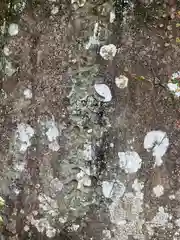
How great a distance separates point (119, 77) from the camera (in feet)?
5.28

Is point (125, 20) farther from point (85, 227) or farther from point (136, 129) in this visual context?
point (85, 227)

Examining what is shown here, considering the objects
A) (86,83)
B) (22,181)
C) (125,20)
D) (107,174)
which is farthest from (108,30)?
(22,181)

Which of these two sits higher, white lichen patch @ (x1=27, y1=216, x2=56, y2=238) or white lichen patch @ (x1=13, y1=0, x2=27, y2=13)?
white lichen patch @ (x1=13, y1=0, x2=27, y2=13)

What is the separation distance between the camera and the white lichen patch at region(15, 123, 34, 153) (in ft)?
5.47

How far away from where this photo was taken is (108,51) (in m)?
1.62

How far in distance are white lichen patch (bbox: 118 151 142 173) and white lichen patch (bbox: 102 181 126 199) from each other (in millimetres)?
56

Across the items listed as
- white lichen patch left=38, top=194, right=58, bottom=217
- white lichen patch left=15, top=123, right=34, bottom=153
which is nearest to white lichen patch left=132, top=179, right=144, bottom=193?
white lichen patch left=38, top=194, right=58, bottom=217

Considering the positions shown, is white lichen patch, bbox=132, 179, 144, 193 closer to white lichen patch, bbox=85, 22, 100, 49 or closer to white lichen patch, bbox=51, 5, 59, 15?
white lichen patch, bbox=85, 22, 100, 49

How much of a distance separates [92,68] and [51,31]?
7.5 inches

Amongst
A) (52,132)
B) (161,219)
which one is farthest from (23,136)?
(161,219)

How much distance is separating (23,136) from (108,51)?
0.41m

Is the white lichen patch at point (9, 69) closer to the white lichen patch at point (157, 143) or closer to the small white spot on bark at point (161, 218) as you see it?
the white lichen patch at point (157, 143)

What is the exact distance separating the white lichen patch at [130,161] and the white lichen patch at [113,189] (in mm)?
56

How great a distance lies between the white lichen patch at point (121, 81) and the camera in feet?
5.28
